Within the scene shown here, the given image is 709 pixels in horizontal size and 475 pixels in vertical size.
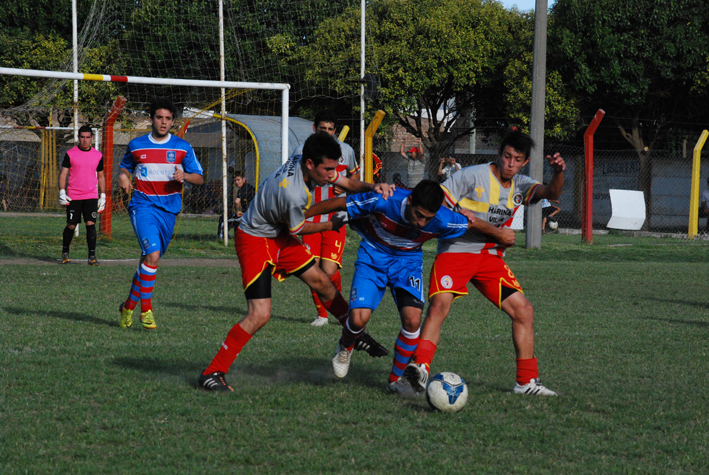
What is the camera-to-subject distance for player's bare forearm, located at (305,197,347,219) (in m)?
5.11

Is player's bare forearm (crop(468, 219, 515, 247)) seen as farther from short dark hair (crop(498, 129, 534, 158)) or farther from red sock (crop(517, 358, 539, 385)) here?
red sock (crop(517, 358, 539, 385))

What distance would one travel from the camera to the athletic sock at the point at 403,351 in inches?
206

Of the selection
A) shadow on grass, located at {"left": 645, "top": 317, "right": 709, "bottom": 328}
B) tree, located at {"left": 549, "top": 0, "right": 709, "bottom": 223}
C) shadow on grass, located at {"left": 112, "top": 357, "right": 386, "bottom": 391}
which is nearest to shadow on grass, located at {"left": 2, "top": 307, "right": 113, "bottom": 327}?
shadow on grass, located at {"left": 112, "top": 357, "right": 386, "bottom": 391}

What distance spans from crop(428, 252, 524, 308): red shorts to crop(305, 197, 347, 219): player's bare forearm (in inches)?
30.4

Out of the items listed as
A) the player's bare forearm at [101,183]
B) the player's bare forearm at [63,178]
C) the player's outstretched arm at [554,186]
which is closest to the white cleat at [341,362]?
the player's outstretched arm at [554,186]

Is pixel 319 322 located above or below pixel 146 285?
below

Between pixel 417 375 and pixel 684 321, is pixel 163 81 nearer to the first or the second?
pixel 684 321

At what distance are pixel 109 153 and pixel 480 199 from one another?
37.1ft

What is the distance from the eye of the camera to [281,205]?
16.2ft

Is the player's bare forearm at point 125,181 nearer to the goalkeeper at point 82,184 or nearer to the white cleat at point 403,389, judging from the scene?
the white cleat at point 403,389

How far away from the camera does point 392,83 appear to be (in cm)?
2834

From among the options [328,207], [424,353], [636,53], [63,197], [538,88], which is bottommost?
[424,353]

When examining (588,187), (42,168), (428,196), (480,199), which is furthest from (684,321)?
(42,168)

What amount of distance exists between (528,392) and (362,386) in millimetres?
1138
